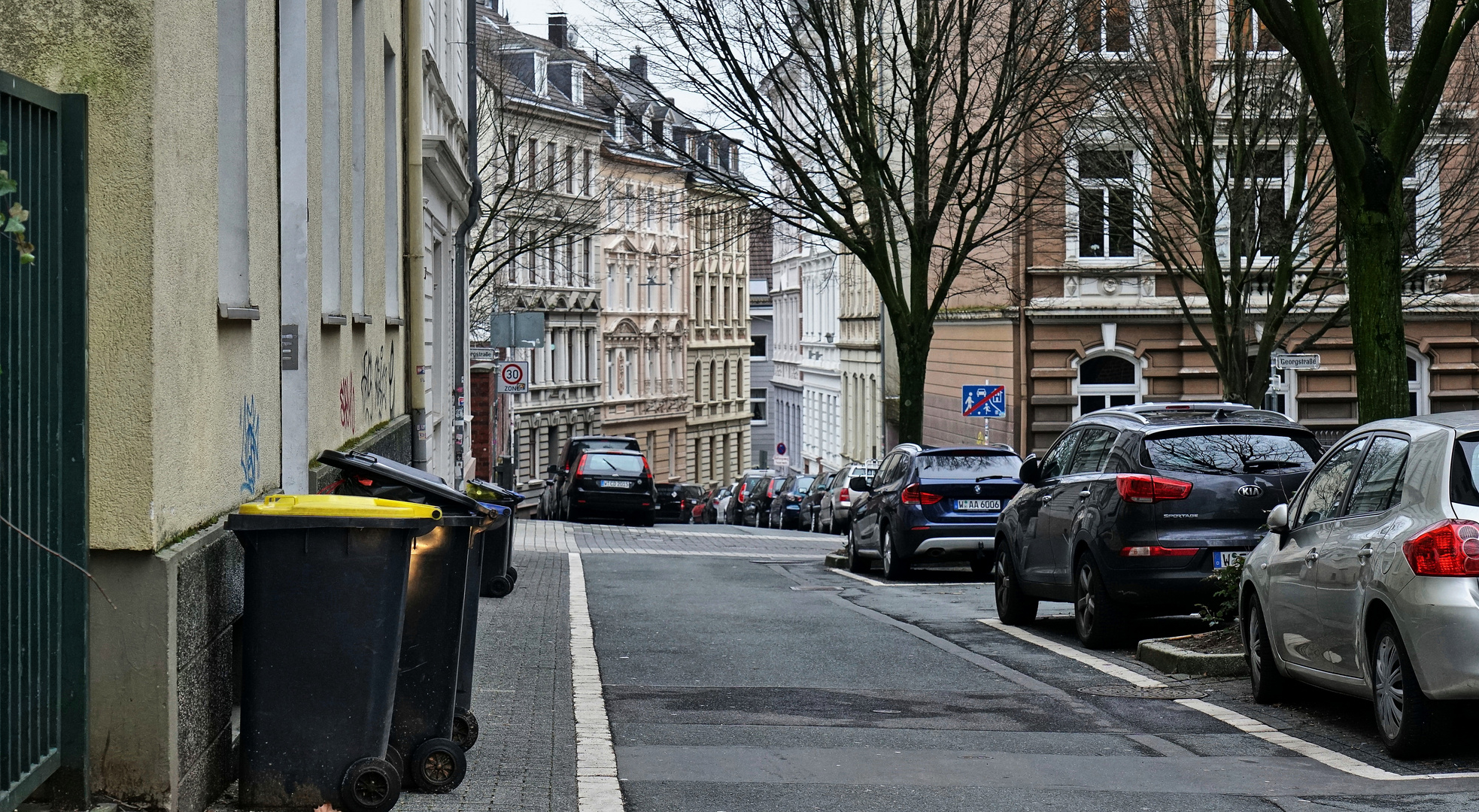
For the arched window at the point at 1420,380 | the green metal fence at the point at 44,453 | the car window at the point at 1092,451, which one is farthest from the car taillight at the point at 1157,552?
the arched window at the point at 1420,380

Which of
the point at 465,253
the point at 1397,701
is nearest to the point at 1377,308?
the point at 1397,701

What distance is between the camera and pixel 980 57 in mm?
27516

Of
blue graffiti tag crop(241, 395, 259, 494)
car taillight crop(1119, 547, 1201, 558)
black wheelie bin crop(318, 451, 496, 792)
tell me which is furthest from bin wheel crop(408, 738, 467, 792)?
car taillight crop(1119, 547, 1201, 558)

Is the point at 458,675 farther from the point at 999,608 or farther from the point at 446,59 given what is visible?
the point at 446,59

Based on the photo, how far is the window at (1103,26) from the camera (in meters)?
23.9

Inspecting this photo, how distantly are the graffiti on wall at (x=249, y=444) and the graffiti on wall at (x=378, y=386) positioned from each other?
5714mm

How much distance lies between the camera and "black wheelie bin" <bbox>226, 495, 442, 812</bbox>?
18.7ft

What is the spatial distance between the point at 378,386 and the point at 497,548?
2204 millimetres

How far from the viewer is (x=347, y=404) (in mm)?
11734

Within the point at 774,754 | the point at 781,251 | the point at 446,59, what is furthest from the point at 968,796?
the point at 781,251

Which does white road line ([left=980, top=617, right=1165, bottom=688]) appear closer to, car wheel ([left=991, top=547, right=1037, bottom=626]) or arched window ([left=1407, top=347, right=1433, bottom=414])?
car wheel ([left=991, top=547, right=1037, bottom=626])

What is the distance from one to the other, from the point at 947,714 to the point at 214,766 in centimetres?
430

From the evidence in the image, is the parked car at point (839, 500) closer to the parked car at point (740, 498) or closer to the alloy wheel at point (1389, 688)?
the parked car at point (740, 498)

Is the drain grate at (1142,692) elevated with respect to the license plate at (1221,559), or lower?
lower
